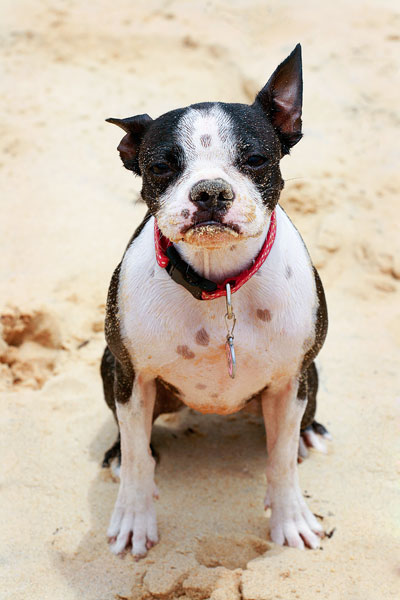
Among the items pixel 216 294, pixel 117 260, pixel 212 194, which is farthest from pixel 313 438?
pixel 117 260

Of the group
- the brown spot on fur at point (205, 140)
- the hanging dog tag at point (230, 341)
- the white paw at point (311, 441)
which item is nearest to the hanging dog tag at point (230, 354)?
the hanging dog tag at point (230, 341)

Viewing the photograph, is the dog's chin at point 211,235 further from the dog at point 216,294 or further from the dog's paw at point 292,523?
the dog's paw at point 292,523

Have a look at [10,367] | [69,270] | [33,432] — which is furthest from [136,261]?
[69,270]

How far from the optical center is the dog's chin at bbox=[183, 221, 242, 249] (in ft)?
8.48

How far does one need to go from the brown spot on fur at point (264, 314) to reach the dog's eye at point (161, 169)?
699 mm

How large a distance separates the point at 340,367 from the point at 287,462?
1.44 m

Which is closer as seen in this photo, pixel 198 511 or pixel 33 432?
pixel 198 511

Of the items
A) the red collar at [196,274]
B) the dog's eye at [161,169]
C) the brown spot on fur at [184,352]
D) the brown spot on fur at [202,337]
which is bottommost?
the brown spot on fur at [184,352]

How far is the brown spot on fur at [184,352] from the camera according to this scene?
3104 mm

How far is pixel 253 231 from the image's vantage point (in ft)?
8.73

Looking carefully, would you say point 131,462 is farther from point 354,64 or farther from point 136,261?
point 354,64

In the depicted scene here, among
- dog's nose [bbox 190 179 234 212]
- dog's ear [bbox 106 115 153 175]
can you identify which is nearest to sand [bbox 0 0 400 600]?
dog's nose [bbox 190 179 234 212]

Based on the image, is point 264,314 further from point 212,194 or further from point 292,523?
point 292,523

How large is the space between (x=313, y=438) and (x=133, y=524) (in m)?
1.20
